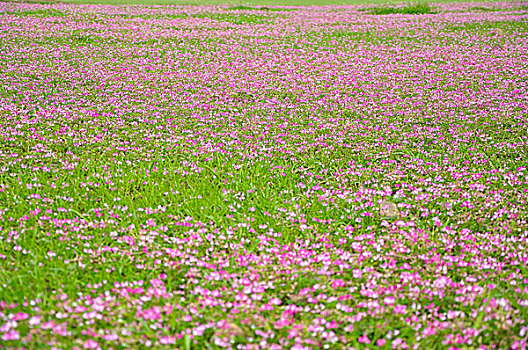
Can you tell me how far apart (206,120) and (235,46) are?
986 centimetres

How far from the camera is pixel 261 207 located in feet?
18.8

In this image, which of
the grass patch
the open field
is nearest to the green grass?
the grass patch

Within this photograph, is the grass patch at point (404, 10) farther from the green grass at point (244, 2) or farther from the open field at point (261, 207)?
the open field at point (261, 207)

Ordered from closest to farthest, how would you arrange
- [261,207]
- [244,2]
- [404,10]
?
[261,207] < [404,10] < [244,2]

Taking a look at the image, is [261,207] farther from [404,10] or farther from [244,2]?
[244,2]

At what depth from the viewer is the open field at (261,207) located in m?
3.60

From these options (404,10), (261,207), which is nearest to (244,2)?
(404,10)

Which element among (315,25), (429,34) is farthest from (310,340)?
(315,25)

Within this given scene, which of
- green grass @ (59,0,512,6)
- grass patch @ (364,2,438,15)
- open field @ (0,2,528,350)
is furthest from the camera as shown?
green grass @ (59,0,512,6)

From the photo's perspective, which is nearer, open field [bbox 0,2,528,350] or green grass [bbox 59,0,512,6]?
open field [bbox 0,2,528,350]

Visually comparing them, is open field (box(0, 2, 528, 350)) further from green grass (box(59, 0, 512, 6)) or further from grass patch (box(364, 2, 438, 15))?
green grass (box(59, 0, 512, 6))

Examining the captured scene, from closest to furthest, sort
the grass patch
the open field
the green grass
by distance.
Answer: the open field
the grass patch
the green grass

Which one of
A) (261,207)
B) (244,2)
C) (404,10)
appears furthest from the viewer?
(244,2)

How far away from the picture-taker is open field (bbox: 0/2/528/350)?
11.8ft
